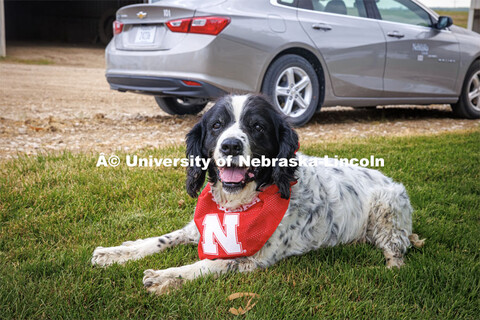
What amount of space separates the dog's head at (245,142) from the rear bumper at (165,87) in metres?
3.31

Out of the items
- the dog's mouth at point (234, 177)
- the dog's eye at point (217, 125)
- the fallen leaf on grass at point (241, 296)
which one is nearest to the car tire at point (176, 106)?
the dog's eye at point (217, 125)

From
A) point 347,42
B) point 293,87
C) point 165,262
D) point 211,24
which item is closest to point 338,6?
point 347,42

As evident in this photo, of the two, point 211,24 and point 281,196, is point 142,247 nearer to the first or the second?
point 281,196

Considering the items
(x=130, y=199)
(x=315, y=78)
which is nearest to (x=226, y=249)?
(x=130, y=199)

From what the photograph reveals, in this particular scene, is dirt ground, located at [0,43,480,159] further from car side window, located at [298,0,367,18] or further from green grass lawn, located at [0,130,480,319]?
car side window, located at [298,0,367,18]

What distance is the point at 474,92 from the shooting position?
941 cm

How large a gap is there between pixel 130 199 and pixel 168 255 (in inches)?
49.9

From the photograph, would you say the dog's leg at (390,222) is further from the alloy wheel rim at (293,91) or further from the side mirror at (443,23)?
the side mirror at (443,23)

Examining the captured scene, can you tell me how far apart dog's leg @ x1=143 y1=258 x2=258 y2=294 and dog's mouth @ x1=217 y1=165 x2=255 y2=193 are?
48 centimetres

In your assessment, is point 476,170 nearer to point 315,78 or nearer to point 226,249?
point 315,78

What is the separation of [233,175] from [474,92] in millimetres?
8132

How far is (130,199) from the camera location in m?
4.33

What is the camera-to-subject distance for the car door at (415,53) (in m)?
8.21

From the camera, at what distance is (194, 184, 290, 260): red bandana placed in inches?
120
